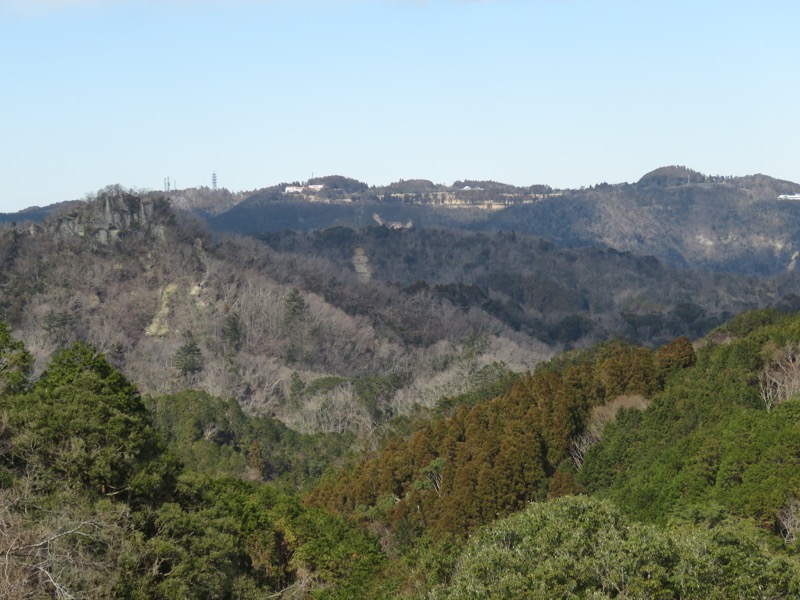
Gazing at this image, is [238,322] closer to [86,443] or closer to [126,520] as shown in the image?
[86,443]

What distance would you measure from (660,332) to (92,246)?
69.8 m

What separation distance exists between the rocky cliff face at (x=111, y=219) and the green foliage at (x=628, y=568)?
353 feet

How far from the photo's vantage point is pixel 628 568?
2034 cm

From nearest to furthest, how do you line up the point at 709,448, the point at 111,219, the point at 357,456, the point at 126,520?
the point at 126,520 < the point at 709,448 < the point at 357,456 < the point at 111,219

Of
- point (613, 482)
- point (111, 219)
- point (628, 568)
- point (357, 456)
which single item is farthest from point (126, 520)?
point (111, 219)

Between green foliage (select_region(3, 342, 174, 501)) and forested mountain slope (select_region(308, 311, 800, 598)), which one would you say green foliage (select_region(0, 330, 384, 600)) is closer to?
green foliage (select_region(3, 342, 174, 501))

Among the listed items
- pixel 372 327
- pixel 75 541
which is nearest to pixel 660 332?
pixel 372 327

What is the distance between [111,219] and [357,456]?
6806cm

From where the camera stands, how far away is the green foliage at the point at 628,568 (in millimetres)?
20078

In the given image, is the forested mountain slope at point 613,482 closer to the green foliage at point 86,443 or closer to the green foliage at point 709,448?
the green foliage at point 709,448

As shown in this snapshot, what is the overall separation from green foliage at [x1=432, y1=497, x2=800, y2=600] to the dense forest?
0.05 metres

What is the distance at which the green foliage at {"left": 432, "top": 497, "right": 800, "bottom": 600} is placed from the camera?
2008cm

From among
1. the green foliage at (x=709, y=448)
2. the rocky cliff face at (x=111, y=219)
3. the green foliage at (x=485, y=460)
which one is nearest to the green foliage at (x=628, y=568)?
the green foliage at (x=709, y=448)

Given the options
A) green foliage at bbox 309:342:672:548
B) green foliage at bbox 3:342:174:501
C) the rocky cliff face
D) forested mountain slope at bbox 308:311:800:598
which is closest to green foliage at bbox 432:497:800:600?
forested mountain slope at bbox 308:311:800:598
